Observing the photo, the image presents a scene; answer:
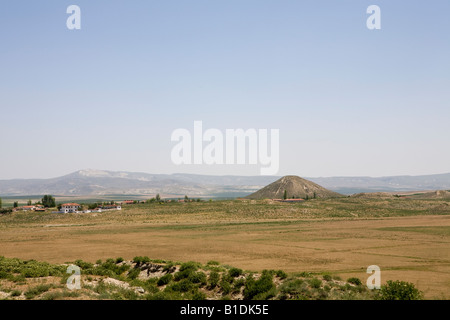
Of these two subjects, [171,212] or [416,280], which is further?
[171,212]

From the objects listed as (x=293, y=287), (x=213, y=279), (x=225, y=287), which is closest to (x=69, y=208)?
(x=213, y=279)

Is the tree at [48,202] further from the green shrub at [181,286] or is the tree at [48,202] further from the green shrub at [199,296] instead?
the green shrub at [199,296]

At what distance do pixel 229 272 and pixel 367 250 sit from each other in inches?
1072

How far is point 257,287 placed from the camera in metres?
23.9

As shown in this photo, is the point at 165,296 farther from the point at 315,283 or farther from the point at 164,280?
the point at 315,283

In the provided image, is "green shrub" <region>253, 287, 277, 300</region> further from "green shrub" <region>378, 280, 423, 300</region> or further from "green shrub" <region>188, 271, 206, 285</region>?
"green shrub" <region>378, 280, 423, 300</region>

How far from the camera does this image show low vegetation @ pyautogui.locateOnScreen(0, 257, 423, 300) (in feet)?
68.8

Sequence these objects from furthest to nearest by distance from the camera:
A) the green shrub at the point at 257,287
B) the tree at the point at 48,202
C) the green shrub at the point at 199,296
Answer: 1. the tree at the point at 48,202
2. the green shrub at the point at 199,296
3. the green shrub at the point at 257,287

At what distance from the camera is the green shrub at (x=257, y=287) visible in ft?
77.4

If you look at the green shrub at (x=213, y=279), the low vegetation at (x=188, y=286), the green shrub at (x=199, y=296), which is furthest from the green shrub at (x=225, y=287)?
the green shrub at (x=199, y=296)
